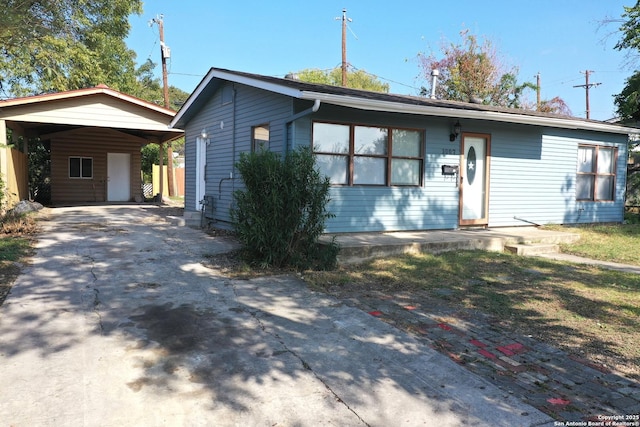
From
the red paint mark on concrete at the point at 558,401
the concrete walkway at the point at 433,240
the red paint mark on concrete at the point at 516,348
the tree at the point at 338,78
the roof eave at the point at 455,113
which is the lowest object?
the red paint mark on concrete at the point at 558,401

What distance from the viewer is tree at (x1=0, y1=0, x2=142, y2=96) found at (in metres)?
8.87

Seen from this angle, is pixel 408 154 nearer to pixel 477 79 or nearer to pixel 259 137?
pixel 259 137

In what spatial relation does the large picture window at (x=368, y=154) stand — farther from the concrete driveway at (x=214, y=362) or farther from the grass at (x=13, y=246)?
the grass at (x=13, y=246)

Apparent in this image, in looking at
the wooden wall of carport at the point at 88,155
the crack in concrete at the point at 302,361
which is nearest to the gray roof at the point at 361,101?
the crack in concrete at the point at 302,361

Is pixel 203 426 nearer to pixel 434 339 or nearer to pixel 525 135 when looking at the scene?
pixel 434 339

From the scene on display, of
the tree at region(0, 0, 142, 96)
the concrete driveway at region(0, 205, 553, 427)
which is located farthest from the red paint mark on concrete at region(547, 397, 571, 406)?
the tree at region(0, 0, 142, 96)

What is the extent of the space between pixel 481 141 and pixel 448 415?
27.3 ft

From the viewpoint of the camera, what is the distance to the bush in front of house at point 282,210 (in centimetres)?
632

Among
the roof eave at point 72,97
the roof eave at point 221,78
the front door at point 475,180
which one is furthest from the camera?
the roof eave at point 72,97

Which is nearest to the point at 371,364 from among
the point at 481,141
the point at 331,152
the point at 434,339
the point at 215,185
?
the point at 434,339

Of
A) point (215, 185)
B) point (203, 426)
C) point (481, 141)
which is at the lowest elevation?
point (203, 426)

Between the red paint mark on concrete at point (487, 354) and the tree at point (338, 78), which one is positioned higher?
the tree at point (338, 78)

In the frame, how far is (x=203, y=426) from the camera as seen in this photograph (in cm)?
257

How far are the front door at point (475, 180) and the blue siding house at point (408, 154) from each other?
22 mm
